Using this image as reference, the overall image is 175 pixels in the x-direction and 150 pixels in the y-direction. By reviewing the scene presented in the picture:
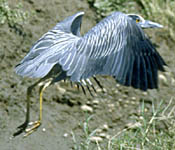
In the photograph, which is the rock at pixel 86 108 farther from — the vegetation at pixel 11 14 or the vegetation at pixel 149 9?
the vegetation at pixel 149 9

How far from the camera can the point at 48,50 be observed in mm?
4023

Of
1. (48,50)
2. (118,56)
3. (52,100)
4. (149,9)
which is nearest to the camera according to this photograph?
(118,56)

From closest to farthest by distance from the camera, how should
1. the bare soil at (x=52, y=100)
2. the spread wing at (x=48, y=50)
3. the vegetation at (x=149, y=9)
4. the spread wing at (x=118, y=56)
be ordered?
the spread wing at (x=118, y=56) → the spread wing at (x=48, y=50) → the bare soil at (x=52, y=100) → the vegetation at (x=149, y=9)

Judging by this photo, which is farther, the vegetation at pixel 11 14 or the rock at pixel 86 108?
the vegetation at pixel 11 14

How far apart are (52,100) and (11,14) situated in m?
1.23

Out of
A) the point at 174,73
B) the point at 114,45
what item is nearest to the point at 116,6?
the point at 174,73

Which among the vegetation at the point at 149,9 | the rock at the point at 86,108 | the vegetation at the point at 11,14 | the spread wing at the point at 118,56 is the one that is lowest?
the rock at the point at 86,108

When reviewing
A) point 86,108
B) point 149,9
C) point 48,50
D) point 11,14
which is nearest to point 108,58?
point 48,50

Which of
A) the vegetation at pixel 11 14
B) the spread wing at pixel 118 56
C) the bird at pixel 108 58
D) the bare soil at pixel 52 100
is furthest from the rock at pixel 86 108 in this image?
the spread wing at pixel 118 56

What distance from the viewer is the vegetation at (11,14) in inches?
213

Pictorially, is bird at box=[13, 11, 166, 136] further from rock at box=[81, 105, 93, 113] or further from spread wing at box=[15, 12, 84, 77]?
rock at box=[81, 105, 93, 113]

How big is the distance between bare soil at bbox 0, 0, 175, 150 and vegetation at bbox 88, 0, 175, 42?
289 mm

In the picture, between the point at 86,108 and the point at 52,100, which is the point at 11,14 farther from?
the point at 86,108

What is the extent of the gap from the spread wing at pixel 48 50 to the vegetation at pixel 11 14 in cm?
119
